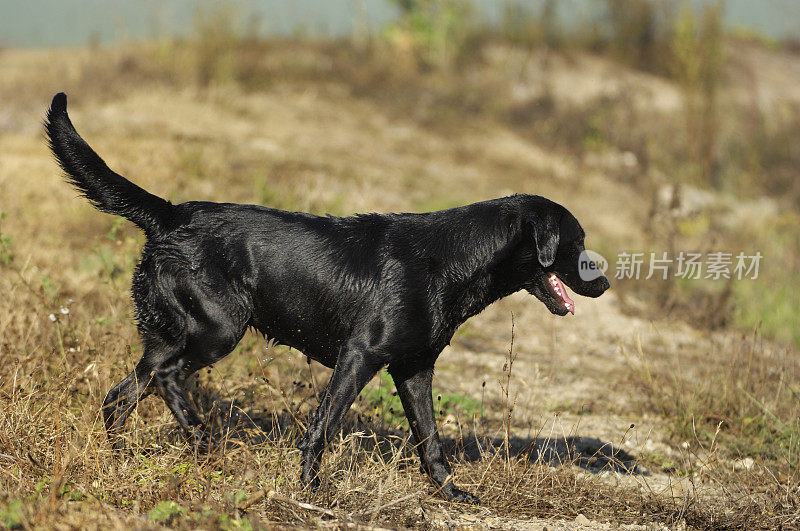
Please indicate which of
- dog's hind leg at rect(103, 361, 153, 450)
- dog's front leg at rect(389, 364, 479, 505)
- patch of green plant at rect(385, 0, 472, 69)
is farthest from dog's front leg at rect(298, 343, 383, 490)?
patch of green plant at rect(385, 0, 472, 69)

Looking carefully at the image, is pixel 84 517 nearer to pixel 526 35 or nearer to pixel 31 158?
pixel 31 158

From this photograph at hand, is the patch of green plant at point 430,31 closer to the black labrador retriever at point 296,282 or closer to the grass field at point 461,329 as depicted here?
the grass field at point 461,329

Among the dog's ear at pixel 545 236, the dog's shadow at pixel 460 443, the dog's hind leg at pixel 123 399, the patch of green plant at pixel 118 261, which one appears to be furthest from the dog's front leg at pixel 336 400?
the patch of green plant at pixel 118 261

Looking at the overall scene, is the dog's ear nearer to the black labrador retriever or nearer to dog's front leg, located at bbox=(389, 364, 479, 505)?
the black labrador retriever

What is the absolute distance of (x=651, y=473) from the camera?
4926 millimetres

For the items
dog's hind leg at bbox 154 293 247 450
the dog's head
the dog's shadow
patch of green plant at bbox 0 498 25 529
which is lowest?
patch of green plant at bbox 0 498 25 529

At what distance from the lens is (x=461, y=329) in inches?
297

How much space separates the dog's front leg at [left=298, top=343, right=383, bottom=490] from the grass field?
0.10 metres

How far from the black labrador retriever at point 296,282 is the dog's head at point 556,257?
1cm

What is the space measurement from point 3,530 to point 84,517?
28cm

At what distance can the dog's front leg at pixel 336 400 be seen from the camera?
12.1ft

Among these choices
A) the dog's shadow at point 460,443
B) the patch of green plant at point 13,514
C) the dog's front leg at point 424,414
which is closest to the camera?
the patch of green plant at point 13,514

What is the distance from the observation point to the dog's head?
13.2 ft

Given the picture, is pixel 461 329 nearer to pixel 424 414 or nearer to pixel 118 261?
pixel 118 261
